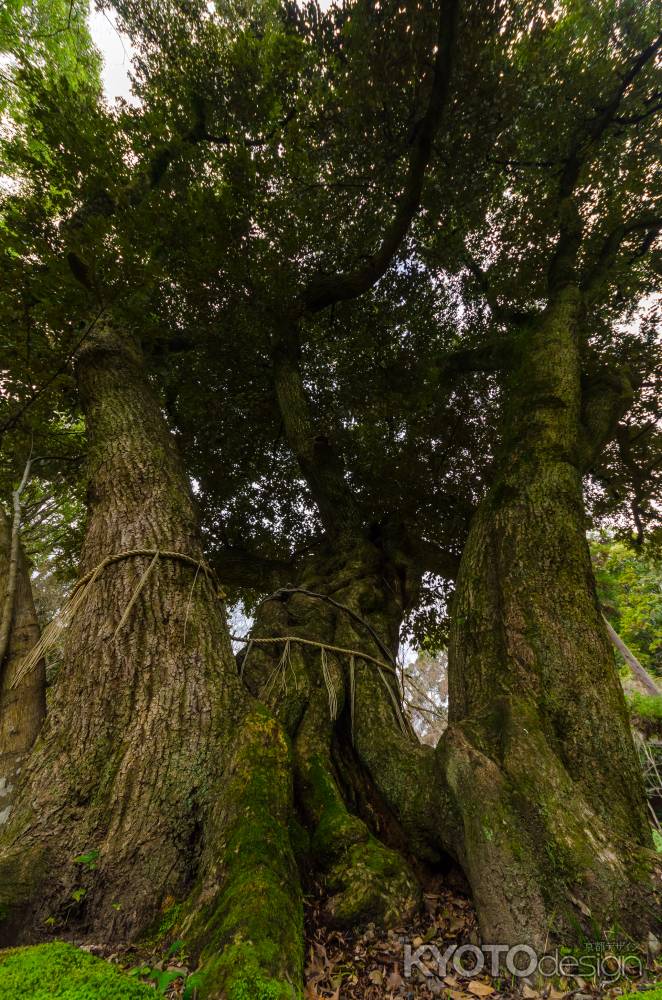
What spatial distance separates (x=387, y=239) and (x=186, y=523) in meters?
3.54

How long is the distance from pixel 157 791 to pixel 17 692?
994mm

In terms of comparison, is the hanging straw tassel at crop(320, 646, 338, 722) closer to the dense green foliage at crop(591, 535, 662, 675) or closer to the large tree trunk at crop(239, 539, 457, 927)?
the large tree trunk at crop(239, 539, 457, 927)

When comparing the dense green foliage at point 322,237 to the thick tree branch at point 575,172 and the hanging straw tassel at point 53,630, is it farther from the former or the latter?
the hanging straw tassel at point 53,630

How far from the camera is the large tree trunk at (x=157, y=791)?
4.79ft

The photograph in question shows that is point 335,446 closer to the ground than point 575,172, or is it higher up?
closer to the ground

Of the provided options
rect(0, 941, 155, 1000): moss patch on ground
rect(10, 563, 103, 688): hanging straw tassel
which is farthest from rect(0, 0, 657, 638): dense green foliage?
rect(0, 941, 155, 1000): moss patch on ground

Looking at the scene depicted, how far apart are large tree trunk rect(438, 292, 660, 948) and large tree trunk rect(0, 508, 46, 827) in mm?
2057

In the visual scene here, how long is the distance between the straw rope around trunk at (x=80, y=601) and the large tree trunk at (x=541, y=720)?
70.5 inches

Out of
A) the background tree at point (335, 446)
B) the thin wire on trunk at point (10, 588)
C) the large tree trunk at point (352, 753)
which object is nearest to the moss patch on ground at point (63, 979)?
the background tree at point (335, 446)

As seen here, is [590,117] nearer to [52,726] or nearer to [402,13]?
[402,13]

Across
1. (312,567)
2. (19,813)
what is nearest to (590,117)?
(312,567)

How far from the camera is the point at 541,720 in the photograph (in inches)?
81.7

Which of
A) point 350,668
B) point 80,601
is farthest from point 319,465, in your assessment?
point 80,601

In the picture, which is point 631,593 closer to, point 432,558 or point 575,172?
point 432,558
